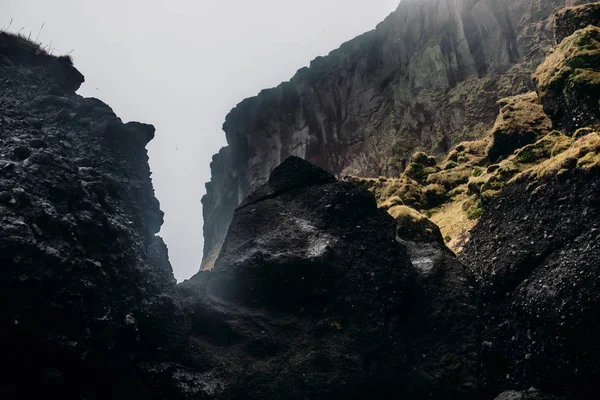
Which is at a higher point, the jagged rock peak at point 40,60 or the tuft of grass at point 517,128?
the jagged rock peak at point 40,60

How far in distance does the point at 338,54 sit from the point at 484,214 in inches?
2460

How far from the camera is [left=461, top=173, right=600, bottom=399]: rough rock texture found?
1219cm

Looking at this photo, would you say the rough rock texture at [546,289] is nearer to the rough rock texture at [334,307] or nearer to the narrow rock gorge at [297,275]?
the narrow rock gorge at [297,275]

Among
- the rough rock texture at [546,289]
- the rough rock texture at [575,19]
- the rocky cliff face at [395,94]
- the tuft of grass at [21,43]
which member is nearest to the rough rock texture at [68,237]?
the tuft of grass at [21,43]

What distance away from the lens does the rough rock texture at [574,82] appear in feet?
65.3

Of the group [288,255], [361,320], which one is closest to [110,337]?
[288,255]

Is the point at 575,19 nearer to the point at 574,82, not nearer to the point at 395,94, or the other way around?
the point at 574,82

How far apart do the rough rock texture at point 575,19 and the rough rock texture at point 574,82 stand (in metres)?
1.76

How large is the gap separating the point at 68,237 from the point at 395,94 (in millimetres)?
56393

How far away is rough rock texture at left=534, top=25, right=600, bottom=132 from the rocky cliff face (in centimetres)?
2676

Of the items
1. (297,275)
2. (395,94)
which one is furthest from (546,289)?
(395,94)

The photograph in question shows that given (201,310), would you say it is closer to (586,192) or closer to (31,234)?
(31,234)

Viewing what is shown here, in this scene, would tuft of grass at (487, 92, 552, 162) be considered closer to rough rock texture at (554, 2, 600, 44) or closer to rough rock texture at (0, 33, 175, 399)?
rough rock texture at (554, 2, 600, 44)

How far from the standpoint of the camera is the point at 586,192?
14016mm
